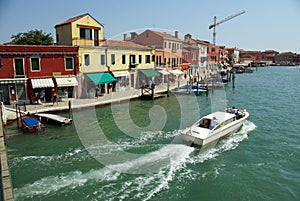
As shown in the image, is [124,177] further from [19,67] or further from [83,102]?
[19,67]

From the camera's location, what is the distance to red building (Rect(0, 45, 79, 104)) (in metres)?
17.7

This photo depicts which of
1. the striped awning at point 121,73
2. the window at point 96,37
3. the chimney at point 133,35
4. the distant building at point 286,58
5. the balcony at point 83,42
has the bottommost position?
the striped awning at point 121,73

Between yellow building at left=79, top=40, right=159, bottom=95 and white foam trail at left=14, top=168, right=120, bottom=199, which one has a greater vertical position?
yellow building at left=79, top=40, right=159, bottom=95

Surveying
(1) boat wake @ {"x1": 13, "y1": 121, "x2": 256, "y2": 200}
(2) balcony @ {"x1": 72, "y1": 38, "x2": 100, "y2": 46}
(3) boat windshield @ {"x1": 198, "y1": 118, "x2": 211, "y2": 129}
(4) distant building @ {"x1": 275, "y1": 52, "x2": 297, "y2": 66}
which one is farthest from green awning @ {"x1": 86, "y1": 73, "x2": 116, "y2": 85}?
(4) distant building @ {"x1": 275, "y1": 52, "x2": 297, "y2": 66}

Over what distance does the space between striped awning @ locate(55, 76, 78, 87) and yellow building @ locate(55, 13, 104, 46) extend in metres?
3.24

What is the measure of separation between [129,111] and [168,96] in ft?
25.6

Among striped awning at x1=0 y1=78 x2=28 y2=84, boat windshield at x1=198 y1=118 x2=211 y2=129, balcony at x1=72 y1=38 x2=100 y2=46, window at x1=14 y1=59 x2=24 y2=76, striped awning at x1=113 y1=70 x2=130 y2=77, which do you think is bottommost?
boat windshield at x1=198 y1=118 x2=211 y2=129

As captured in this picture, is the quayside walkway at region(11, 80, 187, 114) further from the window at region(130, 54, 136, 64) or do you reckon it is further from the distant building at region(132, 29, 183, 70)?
the distant building at region(132, 29, 183, 70)

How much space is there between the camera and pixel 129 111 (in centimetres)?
1936

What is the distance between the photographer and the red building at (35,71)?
17656mm

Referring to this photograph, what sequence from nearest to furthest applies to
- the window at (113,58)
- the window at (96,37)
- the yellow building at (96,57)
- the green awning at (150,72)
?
the yellow building at (96,57) → the window at (96,37) → the window at (113,58) → the green awning at (150,72)

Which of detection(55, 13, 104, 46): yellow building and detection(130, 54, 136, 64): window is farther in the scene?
detection(130, 54, 136, 64): window

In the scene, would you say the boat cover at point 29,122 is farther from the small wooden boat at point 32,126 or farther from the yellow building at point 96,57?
the yellow building at point 96,57

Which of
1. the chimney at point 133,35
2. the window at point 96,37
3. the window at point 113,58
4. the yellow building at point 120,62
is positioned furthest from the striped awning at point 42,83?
the chimney at point 133,35
